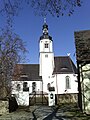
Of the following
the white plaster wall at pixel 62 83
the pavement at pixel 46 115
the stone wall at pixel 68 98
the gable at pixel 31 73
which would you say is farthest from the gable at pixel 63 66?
the pavement at pixel 46 115

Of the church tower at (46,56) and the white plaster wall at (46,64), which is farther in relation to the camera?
the church tower at (46,56)

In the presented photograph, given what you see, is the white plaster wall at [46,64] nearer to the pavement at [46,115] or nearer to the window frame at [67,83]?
the window frame at [67,83]

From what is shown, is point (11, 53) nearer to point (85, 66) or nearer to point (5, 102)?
point (5, 102)

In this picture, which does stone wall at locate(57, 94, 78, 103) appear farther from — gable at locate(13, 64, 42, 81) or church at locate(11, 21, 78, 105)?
gable at locate(13, 64, 42, 81)

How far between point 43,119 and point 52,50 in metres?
44.9

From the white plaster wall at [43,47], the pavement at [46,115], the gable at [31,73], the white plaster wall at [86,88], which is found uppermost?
the white plaster wall at [43,47]

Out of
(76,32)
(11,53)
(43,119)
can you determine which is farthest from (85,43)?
(11,53)

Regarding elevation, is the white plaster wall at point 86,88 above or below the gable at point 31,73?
below

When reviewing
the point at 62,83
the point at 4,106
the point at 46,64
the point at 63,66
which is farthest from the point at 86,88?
the point at 46,64

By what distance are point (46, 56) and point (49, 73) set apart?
484 cm

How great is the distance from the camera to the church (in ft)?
167

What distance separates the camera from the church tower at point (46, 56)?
54.5 meters

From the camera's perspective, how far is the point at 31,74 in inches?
2228

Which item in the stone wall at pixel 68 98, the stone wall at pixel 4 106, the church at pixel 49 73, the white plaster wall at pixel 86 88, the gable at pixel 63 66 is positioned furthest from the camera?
the gable at pixel 63 66
